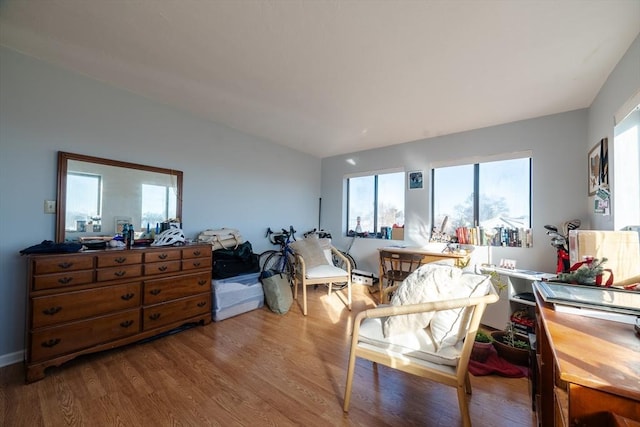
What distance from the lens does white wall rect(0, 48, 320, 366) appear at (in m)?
1.94

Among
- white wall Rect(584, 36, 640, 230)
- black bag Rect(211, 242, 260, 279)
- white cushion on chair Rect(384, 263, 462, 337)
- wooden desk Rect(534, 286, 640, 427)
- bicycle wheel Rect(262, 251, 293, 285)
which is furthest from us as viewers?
bicycle wheel Rect(262, 251, 293, 285)

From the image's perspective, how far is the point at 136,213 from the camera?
2572 mm

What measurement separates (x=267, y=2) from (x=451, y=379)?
2.35 meters

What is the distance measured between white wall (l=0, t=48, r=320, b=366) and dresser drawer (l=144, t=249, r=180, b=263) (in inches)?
26.5

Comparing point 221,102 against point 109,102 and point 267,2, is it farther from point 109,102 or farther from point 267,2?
point 267,2

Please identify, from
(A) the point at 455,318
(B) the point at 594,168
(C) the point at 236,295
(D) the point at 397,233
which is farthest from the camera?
(D) the point at 397,233

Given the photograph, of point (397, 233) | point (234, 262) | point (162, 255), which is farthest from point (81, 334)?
point (397, 233)

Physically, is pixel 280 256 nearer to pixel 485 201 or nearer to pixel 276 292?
pixel 276 292

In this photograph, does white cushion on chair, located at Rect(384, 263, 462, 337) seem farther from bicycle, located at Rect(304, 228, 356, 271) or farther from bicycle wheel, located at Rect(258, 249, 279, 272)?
bicycle, located at Rect(304, 228, 356, 271)

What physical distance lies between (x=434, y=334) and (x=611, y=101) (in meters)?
2.48

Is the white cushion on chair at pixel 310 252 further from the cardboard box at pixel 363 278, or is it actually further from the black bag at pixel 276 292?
the cardboard box at pixel 363 278

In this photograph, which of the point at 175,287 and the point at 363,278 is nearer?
the point at 175,287

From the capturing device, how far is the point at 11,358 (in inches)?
76.0

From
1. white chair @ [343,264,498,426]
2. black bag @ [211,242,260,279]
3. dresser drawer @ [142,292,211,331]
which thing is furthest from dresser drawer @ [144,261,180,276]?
white chair @ [343,264,498,426]
